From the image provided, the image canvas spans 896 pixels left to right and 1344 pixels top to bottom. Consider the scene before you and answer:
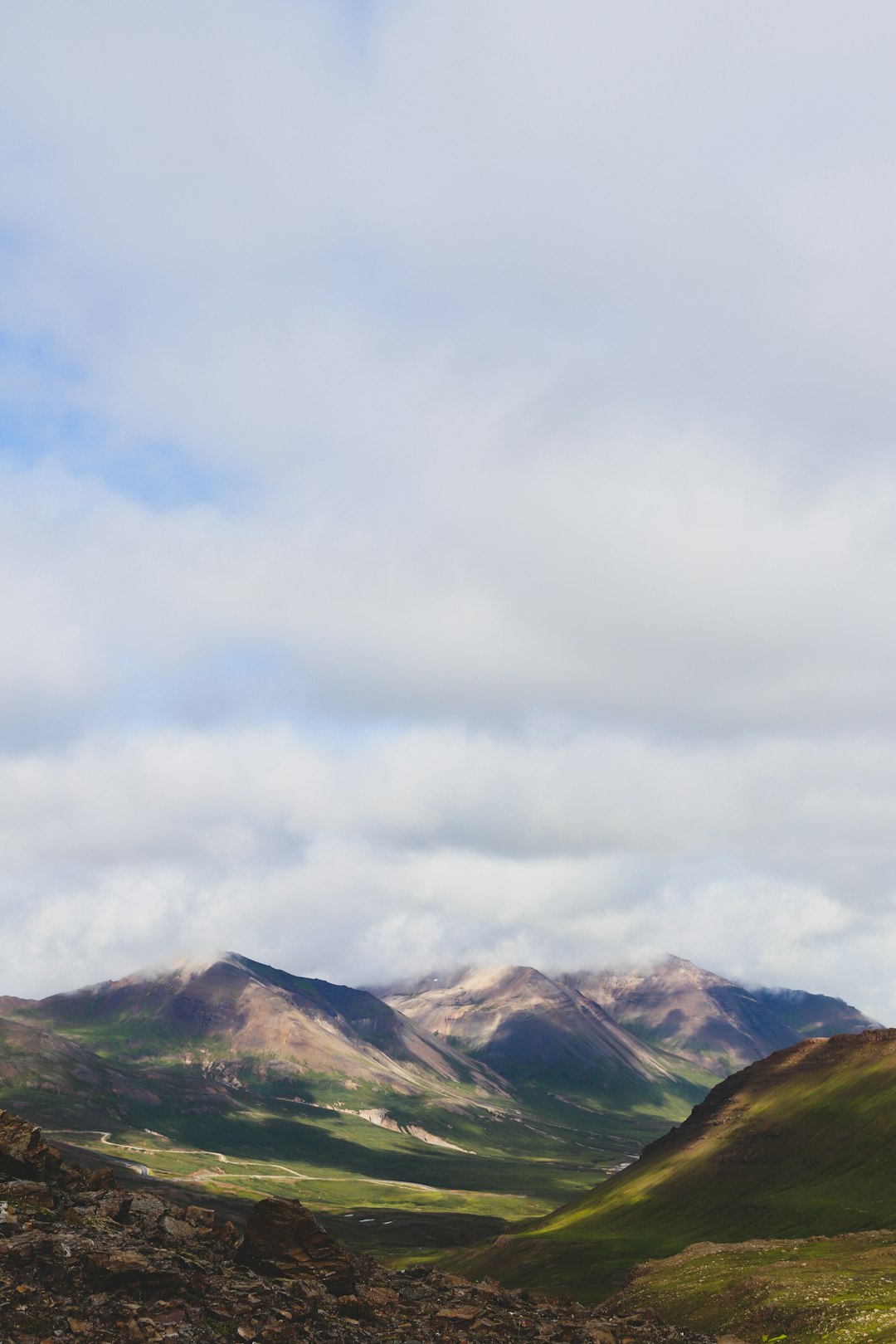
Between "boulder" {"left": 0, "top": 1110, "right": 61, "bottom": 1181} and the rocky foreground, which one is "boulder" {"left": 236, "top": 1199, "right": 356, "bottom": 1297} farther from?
"boulder" {"left": 0, "top": 1110, "right": 61, "bottom": 1181}

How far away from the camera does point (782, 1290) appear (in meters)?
85.9

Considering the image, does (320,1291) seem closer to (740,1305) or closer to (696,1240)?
(740,1305)

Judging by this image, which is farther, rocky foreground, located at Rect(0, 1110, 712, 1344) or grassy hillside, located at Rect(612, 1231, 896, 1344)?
grassy hillside, located at Rect(612, 1231, 896, 1344)

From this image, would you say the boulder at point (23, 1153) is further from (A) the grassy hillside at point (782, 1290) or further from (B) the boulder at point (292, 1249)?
(A) the grassy hillside at point (782, 1290)

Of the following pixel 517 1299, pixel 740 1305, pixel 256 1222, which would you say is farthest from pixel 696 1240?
pixel 256 1222

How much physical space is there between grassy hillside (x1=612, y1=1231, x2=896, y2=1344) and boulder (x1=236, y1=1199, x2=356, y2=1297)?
41.8 m

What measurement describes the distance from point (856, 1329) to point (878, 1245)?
62.1m

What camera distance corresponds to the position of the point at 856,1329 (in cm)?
6644

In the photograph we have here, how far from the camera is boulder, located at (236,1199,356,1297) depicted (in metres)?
45.2

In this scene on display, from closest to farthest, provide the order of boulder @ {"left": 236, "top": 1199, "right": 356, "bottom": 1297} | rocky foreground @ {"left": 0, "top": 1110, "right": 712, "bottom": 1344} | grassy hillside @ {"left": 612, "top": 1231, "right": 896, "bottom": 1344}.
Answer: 1. rocky foreground @ {"left": 0, "top": 1110, "right": 712, "bottom": 1344}
2. boulder @ {"left": 236, "top": 1199, "right": 356, "bottom": 1297}
3. grassy hillside @ {"left": 612, "top": 1231, "right": 896, "bottom": 1344}

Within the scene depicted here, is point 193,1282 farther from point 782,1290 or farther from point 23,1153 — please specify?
point 782,1290

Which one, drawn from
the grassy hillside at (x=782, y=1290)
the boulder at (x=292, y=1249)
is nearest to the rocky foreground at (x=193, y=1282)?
the boulder at (x=292, y=1249)

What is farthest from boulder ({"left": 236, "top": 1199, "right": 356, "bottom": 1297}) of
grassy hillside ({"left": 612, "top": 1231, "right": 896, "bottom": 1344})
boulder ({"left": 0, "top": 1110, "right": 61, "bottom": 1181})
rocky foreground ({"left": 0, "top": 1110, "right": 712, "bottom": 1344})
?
grassy hillside ({"left": 612, "top": 1231, "right": 896, "bottom": 1344})

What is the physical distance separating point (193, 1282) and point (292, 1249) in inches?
407
